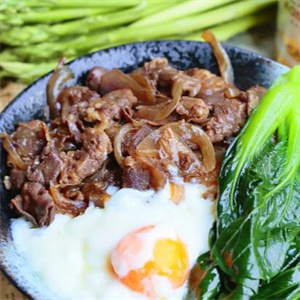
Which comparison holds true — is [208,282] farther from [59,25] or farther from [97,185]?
[59,25]

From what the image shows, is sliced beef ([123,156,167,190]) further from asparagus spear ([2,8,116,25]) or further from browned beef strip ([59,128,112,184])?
asparagus spear ([2,8,116,25])

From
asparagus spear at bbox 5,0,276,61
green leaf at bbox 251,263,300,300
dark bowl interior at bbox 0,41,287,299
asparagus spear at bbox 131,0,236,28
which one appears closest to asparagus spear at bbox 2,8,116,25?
asparagus spear at bbox 5,0,276,61

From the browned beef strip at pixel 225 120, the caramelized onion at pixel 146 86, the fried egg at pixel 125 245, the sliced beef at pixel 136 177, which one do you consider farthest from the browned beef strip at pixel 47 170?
the browned beef strip at pixel 225 120

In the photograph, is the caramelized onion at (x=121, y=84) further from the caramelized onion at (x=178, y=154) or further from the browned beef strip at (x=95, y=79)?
the caramelized onion at (x=178, y=154)

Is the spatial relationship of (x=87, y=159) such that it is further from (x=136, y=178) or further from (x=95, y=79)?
(x=95, y=79)

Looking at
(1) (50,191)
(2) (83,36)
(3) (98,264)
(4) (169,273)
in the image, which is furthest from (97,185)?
(2) (83,36)

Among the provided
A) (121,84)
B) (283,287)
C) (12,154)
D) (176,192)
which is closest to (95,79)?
(121,84)

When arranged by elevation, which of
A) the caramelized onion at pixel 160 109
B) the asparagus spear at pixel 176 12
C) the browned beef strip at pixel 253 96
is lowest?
the browned beef strip at pixel 253 96
